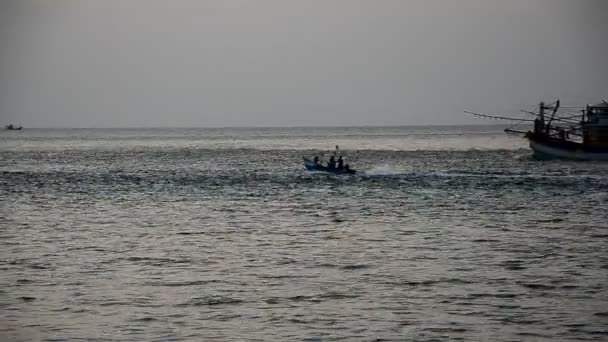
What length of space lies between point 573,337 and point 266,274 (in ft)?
29.2

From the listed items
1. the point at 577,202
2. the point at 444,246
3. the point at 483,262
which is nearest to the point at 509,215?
the point at 577,202

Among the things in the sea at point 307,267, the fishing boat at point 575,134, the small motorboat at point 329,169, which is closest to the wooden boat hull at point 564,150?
the fishing boat at point 575,134

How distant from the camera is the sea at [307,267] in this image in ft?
62.7

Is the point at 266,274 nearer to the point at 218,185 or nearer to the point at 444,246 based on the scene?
the point at 444,246

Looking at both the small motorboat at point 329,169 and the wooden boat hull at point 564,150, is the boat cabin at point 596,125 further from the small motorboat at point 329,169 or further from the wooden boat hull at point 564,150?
the small motorboat at point 329,169

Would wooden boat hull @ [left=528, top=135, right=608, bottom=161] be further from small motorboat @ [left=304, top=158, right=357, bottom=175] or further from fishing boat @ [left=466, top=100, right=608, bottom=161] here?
small motorboat @ [left=304, top=158, right=357, bottom=175]

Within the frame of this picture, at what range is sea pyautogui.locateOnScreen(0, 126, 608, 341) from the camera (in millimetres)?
19125

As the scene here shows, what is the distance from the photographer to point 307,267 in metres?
25.8

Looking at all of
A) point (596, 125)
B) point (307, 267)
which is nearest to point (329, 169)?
point (596, 125)

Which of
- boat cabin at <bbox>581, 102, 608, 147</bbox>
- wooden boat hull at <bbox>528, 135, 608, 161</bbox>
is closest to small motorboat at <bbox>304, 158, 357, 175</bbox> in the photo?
boat cabin at <bbox>581, 102, 608, 147</bbox>

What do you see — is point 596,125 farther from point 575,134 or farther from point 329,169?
point 329,169

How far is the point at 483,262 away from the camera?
87.1 ft

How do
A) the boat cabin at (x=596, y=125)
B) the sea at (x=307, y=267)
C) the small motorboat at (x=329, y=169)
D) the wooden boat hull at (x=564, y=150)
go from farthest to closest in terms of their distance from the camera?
the wooden boat hull at (x=564, y=150)
the boat cabin at (x=596, y=125)
the small motorboat at (x=329, y=169)
the sea at (x=307, y=267)

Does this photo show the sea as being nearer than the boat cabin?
Yes
